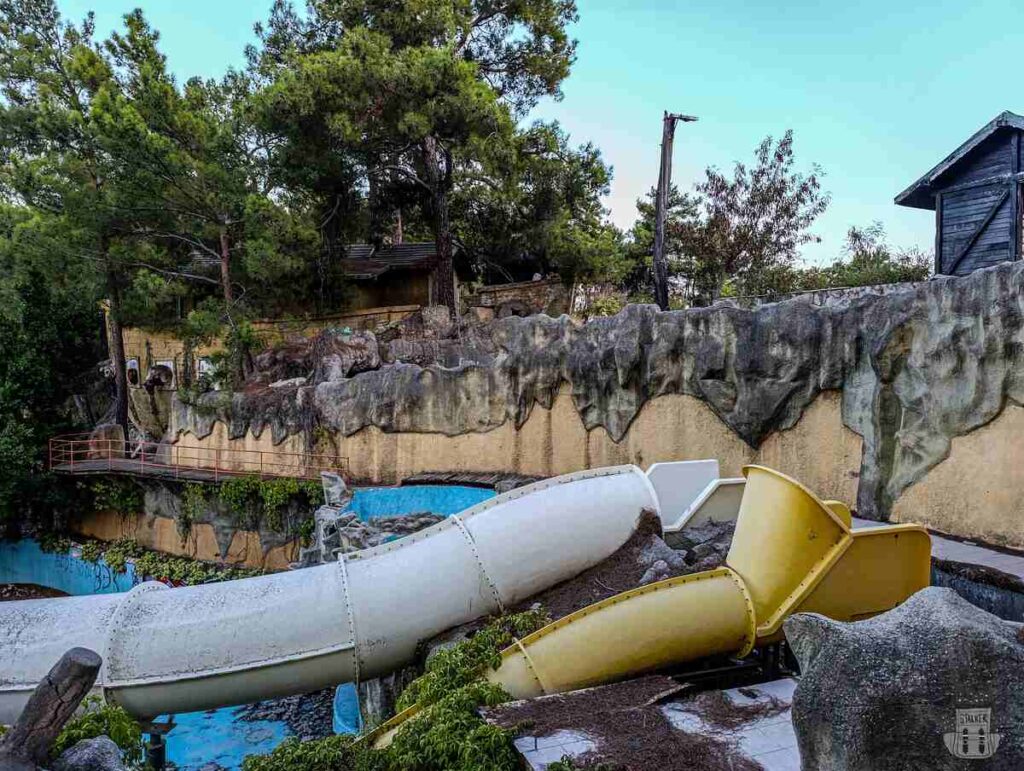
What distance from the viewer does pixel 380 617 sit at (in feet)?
22.2

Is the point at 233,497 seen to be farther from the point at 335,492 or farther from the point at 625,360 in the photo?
the point at 625,360

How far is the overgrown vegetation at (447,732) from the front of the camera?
419 cm

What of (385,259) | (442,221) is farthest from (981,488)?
(385,259)

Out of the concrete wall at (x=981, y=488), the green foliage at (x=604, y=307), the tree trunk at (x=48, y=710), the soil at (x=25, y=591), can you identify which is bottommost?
the soil at (x=25, y=591)

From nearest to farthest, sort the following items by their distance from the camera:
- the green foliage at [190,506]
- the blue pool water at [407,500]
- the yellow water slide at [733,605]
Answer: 1. the yellow water slide at [733,605]
2. the blue pool water at [407,500]
3. the green foliage at [190,506]

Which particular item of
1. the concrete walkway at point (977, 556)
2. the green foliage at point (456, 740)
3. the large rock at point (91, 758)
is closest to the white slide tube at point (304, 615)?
the large rock at point (91, 758)

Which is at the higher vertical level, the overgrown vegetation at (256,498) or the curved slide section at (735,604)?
the curved slide section at (735,604)

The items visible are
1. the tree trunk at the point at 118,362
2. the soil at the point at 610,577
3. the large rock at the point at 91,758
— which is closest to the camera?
the large rock at the point at 91,758

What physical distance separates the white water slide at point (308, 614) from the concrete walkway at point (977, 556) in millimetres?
3607

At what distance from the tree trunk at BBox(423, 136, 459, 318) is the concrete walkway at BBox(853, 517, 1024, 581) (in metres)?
17.3

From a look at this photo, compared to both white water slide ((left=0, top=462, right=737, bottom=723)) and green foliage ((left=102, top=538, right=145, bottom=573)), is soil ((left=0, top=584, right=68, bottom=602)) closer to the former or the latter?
green foliage ((left=102, top=538, right=145, bottom=573))

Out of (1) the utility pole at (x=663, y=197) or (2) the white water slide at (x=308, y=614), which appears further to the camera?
(1) the utility pole at (x=663, y=197)

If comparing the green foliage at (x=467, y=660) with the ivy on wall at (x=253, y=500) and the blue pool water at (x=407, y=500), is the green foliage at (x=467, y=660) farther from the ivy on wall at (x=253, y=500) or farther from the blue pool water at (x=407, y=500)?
the ivy on wall at (x=253, y=500)

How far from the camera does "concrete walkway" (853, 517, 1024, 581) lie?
22.2 ft
